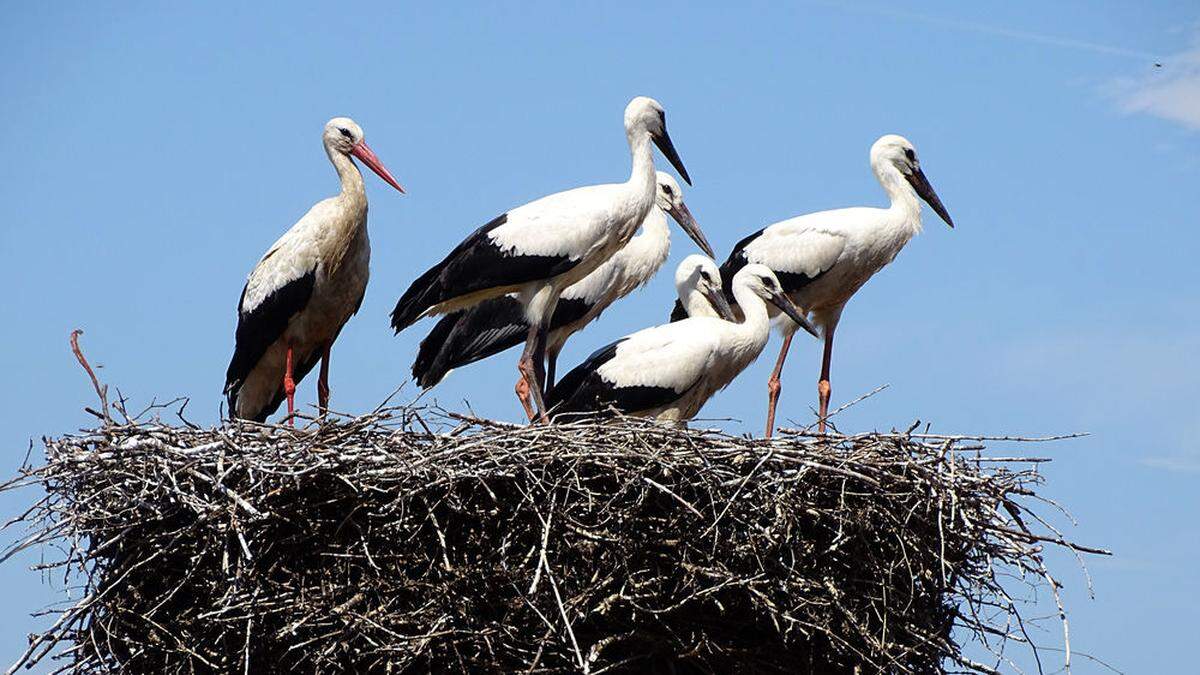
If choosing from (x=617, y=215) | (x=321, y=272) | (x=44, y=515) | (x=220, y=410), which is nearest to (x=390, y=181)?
(x=321, y=272)

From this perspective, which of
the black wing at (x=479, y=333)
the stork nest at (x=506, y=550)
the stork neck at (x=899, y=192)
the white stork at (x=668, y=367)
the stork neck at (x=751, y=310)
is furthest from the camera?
the stork neck at (x=899, y=192)

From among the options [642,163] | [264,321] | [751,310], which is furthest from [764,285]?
[264,321]

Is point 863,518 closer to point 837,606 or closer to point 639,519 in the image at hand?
point 837,606

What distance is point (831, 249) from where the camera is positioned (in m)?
10.9

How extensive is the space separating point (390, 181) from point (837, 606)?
12.4 feet

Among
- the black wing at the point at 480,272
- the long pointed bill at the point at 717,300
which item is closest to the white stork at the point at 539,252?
the black wing at the point at 480,272

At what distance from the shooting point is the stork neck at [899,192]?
1117 cm

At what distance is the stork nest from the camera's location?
24.3 ft

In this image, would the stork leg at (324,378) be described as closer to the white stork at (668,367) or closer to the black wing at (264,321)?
the black wing at (264,321)

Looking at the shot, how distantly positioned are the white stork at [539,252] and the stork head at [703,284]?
0.45 meters

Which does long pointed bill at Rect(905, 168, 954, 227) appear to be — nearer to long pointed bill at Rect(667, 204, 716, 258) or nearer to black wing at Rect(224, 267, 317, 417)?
long pointed bill at Rect(667, 204, 716, 258)

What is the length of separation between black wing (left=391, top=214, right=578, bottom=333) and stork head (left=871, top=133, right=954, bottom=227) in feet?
8.14

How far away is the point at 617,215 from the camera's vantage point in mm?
9641

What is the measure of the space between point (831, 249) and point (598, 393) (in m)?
2.08
